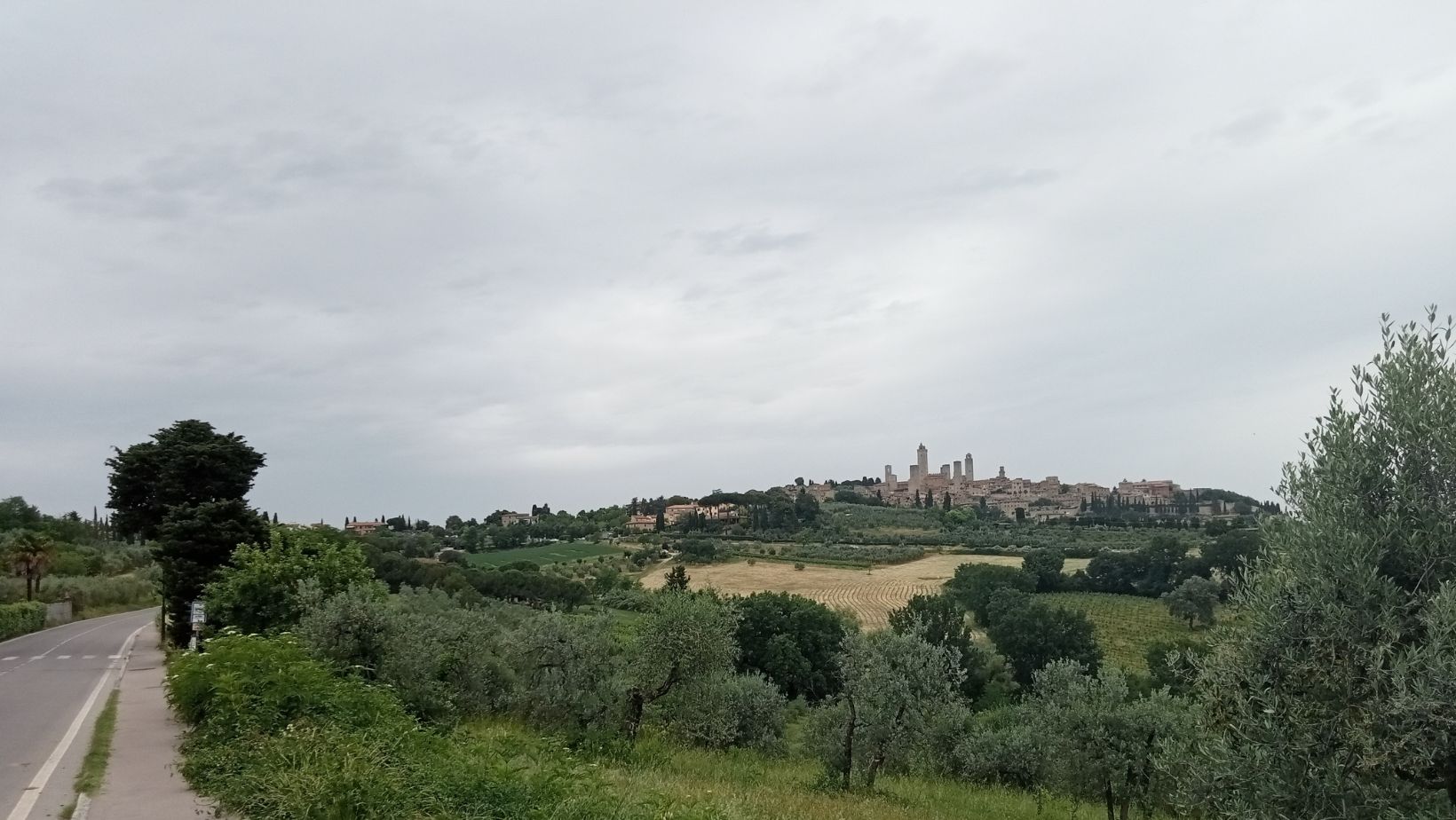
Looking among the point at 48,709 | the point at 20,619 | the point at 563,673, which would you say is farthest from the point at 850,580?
the point at 48,709

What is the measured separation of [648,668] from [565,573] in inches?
2735

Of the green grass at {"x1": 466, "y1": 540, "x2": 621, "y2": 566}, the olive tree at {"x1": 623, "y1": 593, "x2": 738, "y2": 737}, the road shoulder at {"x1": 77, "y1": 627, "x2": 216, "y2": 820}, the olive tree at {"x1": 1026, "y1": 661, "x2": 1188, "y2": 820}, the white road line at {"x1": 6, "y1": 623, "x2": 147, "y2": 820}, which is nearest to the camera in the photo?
the road shoulder at {"x1": 77, "y1": 627, "x2": 216, "y2": 820}

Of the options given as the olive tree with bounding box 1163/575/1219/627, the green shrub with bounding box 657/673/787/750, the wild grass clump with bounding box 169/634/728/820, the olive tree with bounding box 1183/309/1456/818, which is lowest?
the olive tree with bounding box 1163/575/1219/627

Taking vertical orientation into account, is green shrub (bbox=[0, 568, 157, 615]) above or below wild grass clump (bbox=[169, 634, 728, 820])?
below

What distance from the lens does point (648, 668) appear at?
23266mm

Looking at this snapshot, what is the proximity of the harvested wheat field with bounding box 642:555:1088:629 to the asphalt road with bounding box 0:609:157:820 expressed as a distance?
1751 inches

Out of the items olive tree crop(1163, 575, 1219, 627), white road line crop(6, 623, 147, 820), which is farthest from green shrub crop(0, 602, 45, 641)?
olive tree crop(1163, 575, 1219, 627)

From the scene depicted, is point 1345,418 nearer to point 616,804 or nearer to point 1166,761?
point 1166,761

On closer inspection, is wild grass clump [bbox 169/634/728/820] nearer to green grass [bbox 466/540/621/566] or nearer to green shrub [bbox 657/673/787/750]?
green shrub [bbox 657/673/787/750]

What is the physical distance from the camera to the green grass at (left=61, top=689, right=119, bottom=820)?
1217 cm

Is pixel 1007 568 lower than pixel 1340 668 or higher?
lower

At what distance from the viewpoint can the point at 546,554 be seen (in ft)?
368

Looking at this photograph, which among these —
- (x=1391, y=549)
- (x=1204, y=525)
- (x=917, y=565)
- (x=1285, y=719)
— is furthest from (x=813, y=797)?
(x=1204, y=525)

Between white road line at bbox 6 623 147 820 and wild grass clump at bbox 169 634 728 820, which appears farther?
white road line at bbox 6 623 147 820
